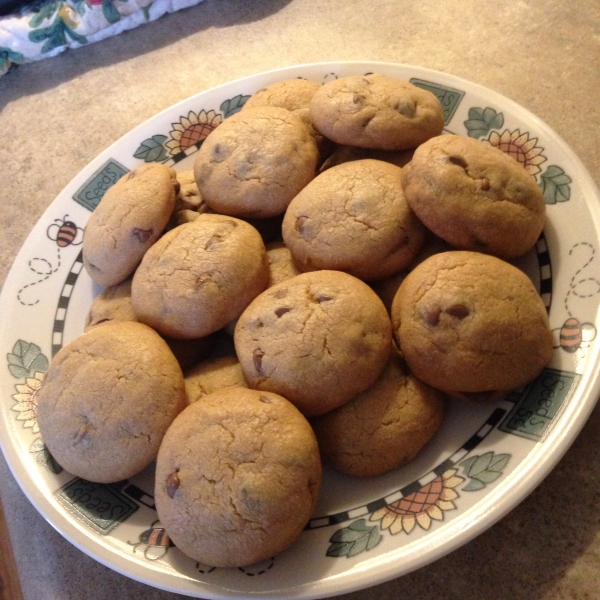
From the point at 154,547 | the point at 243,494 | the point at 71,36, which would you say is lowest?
the point at 154,547

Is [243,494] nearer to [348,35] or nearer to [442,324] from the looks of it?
[442,324]

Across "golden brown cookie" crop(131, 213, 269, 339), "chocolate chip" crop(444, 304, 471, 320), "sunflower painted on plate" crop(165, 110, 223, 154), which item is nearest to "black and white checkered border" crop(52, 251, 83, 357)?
"golden brown cookie" crop(131, 213, 269, 339)

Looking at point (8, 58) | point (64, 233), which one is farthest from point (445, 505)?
point (8, 58)

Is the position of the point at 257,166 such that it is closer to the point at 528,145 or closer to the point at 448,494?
the point at 528,145

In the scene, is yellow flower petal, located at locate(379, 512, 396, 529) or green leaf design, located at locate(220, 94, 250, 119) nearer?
yellow flower petal, located at locate(379, 512, 396, 529)

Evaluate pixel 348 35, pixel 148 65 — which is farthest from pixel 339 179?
pixel 148 65

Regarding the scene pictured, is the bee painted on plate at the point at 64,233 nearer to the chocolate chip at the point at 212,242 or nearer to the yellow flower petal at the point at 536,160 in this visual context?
the chocolate chip at the point at 212,242

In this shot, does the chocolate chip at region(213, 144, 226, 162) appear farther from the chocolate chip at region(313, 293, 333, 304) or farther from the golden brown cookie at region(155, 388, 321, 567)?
the golden brown cookie at region(155, 388, 321, 567)
